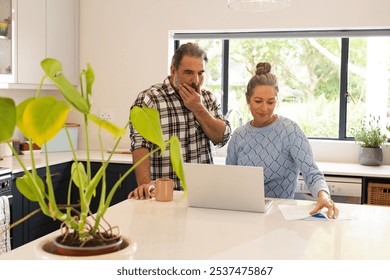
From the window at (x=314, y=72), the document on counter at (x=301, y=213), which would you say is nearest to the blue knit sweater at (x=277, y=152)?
the document on counter at (x=301, y=213)

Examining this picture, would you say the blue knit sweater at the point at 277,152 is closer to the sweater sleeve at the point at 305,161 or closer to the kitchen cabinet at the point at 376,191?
the sweater sleeve at the point at 305,161

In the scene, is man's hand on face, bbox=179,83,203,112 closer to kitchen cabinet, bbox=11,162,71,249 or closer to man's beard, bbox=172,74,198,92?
man's beard, bbox=172,74,198,92

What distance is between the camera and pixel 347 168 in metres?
3.77

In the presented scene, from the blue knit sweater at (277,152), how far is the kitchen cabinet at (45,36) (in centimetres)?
218

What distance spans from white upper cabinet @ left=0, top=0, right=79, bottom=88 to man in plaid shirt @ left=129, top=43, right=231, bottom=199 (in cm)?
162

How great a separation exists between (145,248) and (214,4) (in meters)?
3.05

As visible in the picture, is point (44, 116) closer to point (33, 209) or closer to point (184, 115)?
point (184, 115)

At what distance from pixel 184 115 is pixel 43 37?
1.90 meters

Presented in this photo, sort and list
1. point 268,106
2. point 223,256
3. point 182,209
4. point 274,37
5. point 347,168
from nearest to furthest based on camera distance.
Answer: point 223,256
point 182,209
point 268,106
point 347,168
point 274,37

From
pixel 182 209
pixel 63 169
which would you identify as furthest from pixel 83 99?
pixel 63 169

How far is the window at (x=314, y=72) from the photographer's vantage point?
4207mm

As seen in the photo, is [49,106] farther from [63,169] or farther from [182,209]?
[63,169]

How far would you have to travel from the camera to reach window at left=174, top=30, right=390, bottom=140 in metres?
4.21

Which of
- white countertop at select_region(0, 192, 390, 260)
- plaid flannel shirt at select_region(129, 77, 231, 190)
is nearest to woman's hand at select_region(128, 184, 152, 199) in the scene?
white countertop at select_region(0, 192, 390, 260)
